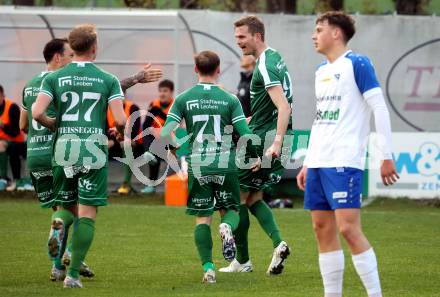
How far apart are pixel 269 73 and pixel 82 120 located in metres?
1.89

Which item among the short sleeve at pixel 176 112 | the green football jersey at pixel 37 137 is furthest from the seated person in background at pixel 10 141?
the short sleeve at pixel 176 112

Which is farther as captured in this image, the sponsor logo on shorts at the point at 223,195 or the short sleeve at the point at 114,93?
the sponsor logo on shorts at the point at 223,195

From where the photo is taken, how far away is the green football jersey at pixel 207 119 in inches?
357

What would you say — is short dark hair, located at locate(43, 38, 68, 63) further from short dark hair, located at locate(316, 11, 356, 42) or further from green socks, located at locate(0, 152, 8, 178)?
green socks, located at locate(0, 152, 8, 178)

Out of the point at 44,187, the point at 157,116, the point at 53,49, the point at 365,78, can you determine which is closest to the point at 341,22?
the point at 365,78

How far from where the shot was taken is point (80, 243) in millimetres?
8438

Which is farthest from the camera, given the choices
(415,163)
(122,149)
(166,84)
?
(122,149)

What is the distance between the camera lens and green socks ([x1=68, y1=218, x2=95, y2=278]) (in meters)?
8.44

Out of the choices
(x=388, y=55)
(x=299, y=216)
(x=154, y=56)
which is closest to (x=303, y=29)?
(x=388, y=55)

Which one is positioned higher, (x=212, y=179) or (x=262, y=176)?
(x=212, y=179)

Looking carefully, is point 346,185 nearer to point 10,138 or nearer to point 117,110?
point 117,110

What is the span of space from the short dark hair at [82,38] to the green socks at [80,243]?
1.44 m

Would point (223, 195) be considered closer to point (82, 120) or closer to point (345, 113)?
point (82, 120)

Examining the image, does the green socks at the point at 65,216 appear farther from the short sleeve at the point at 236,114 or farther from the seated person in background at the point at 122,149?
the seated person in background at the point at 122,149
